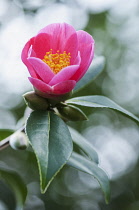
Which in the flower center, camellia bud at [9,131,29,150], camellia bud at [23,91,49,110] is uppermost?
the flower center

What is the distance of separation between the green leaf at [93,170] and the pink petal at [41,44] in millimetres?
401

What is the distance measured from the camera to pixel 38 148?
0.94 metres

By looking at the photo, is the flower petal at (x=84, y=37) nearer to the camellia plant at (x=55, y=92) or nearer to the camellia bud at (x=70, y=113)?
the camellia plant at (x=55, y=92)

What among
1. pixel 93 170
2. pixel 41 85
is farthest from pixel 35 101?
pixel 93 170

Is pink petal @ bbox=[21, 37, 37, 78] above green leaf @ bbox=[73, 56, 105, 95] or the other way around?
above

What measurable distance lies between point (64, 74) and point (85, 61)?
0.30 ft

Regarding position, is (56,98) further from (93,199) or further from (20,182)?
(93,199)

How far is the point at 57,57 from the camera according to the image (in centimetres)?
115

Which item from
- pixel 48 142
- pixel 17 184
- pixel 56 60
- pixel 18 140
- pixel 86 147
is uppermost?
pixel 56 60

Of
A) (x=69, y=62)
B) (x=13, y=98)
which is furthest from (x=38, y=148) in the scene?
(x=13, y=98)

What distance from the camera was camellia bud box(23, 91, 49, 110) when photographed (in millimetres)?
1100

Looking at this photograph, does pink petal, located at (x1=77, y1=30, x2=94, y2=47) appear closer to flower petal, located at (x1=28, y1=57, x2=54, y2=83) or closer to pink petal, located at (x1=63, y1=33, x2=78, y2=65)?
pink petal, located at (x1=63, y1=33, x2=78, y2=65)

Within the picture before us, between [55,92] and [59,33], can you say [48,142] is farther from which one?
[59,33]

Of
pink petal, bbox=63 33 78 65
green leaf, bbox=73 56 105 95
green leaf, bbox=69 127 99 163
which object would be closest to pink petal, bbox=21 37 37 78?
pink petal, bbox=63 33 78 65
